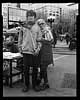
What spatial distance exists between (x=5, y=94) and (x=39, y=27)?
159cm

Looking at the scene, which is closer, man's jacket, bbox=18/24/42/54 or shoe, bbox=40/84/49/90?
man's jacket, bbox=18/24/42/54

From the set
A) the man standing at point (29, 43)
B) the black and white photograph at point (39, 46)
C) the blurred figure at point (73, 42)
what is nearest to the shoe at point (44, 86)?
the black and white photograph at point (39, 46)

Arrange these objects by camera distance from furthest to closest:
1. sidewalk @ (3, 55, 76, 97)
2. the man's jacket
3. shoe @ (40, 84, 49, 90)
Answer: shoe @ (40, 84, 49, 90), sidewalk @ (3, 55, 76, 97), the man's jacket

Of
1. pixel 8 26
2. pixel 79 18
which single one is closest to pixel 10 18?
pixel 8 26

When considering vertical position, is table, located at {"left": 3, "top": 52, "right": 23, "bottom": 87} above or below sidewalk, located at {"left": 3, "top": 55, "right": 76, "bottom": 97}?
above

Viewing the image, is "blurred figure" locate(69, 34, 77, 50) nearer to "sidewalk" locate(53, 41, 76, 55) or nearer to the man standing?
"sidewalk" locate(53, 41, 76, 55)

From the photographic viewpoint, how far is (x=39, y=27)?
5.00m

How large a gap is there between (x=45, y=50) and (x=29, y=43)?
15.9 inches

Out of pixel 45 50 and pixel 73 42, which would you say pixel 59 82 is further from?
pixel 73 42

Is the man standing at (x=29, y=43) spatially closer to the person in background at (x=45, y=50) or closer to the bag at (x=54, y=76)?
the person in background at (x=45, y=50)

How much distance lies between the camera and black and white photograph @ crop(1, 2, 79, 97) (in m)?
4.96

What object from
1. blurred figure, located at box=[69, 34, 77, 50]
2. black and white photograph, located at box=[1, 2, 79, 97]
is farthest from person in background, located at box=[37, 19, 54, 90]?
blurred figure, located at box=[69, 34, 77, 50]

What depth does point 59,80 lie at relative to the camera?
5.35 meters

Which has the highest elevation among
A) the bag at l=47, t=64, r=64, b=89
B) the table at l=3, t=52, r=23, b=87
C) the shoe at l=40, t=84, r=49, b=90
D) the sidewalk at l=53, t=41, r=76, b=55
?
the sidewalk at l=53, t=41, r=76, b=55
